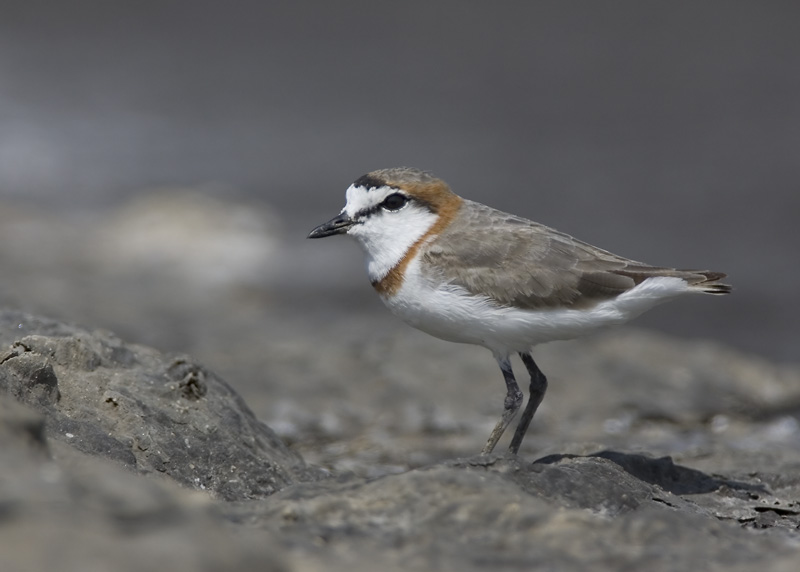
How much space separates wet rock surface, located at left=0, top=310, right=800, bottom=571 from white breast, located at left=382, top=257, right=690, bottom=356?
2.62ft

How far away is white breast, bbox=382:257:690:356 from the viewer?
6.13m

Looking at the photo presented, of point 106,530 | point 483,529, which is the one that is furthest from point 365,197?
point 106,530

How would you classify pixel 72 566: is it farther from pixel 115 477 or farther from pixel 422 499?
pixel 422 499

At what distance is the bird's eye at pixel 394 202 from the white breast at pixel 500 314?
0.49 m

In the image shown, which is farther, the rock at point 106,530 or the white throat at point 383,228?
the white throat at point 383,228

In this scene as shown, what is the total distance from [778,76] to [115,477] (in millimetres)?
20159

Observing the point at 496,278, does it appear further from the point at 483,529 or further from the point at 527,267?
the point at 483,529

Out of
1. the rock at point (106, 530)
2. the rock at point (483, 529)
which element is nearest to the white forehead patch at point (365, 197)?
the rock at point (483, 529)

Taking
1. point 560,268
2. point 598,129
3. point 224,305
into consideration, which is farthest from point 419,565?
point 598,129

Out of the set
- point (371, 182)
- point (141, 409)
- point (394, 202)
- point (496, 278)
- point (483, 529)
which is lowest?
point (141, 409)

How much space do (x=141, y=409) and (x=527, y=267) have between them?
242 centimetres

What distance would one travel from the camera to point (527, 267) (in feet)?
20.5

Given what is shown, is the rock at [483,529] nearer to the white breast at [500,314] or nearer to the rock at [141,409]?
the rock at [141,409]

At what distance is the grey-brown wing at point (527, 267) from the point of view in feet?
20.2
